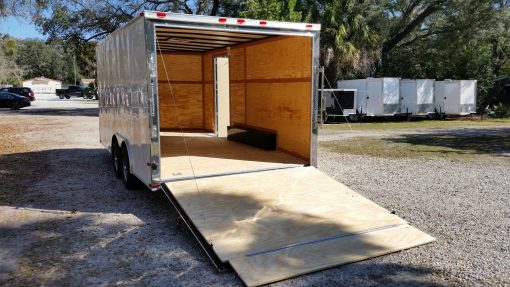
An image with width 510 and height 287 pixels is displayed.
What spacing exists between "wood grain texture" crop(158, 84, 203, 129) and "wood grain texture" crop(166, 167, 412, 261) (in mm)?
7440

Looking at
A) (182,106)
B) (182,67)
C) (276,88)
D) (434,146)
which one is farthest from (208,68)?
(434,146)

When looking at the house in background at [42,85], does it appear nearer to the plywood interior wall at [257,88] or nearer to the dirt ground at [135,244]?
the plywood interior wall at [257,88]

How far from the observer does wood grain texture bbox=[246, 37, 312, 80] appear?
7.65 meters

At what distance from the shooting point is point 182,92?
13703 millimetres

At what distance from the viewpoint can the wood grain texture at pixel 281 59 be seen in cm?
765

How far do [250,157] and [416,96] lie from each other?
17.2 metres

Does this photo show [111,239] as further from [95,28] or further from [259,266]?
[95,28]

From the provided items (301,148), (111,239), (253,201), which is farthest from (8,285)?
(301,148)

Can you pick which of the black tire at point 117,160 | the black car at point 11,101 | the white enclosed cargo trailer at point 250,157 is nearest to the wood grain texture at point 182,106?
the white enclosed cargo trailer at point 250,157

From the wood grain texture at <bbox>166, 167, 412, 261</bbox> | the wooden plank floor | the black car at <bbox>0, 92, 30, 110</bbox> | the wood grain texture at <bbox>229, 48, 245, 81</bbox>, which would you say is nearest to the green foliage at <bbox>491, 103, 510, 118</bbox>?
the wood grain texture at <bbox>229, 48, 245, 81</bbox>

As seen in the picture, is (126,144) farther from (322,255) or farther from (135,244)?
(322,255)

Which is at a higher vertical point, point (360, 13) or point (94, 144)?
point (360, 13)

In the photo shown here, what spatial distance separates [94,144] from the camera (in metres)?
13.2

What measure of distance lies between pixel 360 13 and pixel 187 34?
1683 centimetres
